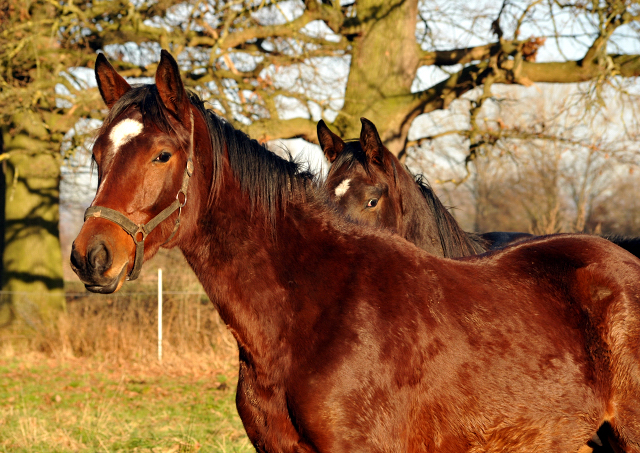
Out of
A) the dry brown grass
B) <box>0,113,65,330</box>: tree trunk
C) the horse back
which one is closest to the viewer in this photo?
the horse back

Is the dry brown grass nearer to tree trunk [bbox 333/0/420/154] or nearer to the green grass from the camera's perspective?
the green grass

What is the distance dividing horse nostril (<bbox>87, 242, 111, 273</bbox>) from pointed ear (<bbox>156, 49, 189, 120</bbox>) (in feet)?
2.35

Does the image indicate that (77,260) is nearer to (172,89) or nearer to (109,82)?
(172,89)

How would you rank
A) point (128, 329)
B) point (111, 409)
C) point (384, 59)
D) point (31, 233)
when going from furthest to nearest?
point (31, 233), point (128, 329), point (384, 59), point (111, 409)

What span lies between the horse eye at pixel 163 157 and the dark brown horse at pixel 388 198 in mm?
2240

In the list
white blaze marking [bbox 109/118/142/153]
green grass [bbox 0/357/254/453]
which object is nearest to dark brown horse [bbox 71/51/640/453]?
white blaze marking [bbox 109/118/142/153]

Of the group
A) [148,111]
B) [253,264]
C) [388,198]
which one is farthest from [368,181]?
[148,111]

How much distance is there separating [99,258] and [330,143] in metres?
3.51

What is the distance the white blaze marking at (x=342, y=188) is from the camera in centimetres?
484

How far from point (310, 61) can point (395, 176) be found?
5760 mm

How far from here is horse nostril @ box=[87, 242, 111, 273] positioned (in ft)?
8.06

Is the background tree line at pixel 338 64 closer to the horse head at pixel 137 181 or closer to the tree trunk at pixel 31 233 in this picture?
the tree trunk at pixel 31 233

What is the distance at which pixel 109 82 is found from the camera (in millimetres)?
3084

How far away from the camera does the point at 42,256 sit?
1359 cm
